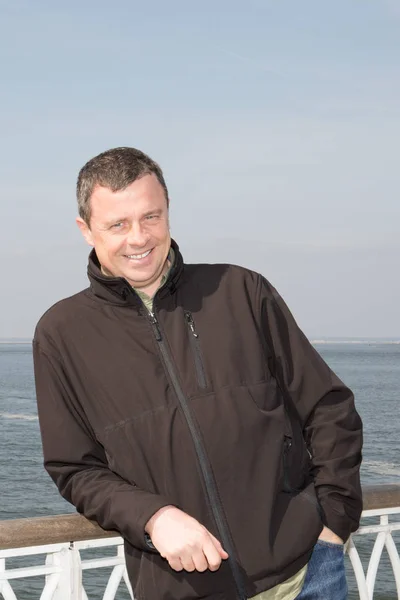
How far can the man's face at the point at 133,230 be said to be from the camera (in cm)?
273

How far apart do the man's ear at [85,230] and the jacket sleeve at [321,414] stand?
623 mm

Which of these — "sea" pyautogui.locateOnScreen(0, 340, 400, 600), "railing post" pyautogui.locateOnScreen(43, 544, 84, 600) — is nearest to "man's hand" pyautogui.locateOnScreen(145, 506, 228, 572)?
"railing post" pyautogui.locateOnScreen(43, 544, 84, 600)

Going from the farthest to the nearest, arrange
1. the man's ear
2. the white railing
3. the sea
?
the sea → the white railing → the man's ear

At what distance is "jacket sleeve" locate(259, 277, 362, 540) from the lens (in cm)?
276

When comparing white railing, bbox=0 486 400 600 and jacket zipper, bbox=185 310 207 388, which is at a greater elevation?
jacket zipper, bbox=185 310 207 388

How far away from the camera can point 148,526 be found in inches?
97.7

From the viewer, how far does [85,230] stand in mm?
2891

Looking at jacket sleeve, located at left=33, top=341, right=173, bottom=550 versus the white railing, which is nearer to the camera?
jacket sleeve, located at left=33, top=341, right=173, bottom=550

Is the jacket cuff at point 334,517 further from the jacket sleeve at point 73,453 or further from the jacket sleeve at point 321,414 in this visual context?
the jacket sleeve at point 73,453

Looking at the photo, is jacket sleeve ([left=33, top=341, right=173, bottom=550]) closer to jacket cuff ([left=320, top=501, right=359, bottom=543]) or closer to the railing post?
jacket cuff ([left=320, top=501, right=359, bottom=543])

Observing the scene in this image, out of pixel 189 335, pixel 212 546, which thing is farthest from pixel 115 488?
pixel 189 335

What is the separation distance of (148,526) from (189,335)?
2.07 feet

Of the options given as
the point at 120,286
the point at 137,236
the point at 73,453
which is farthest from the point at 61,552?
the point at 137,236

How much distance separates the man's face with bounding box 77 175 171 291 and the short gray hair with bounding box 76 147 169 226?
2cm
